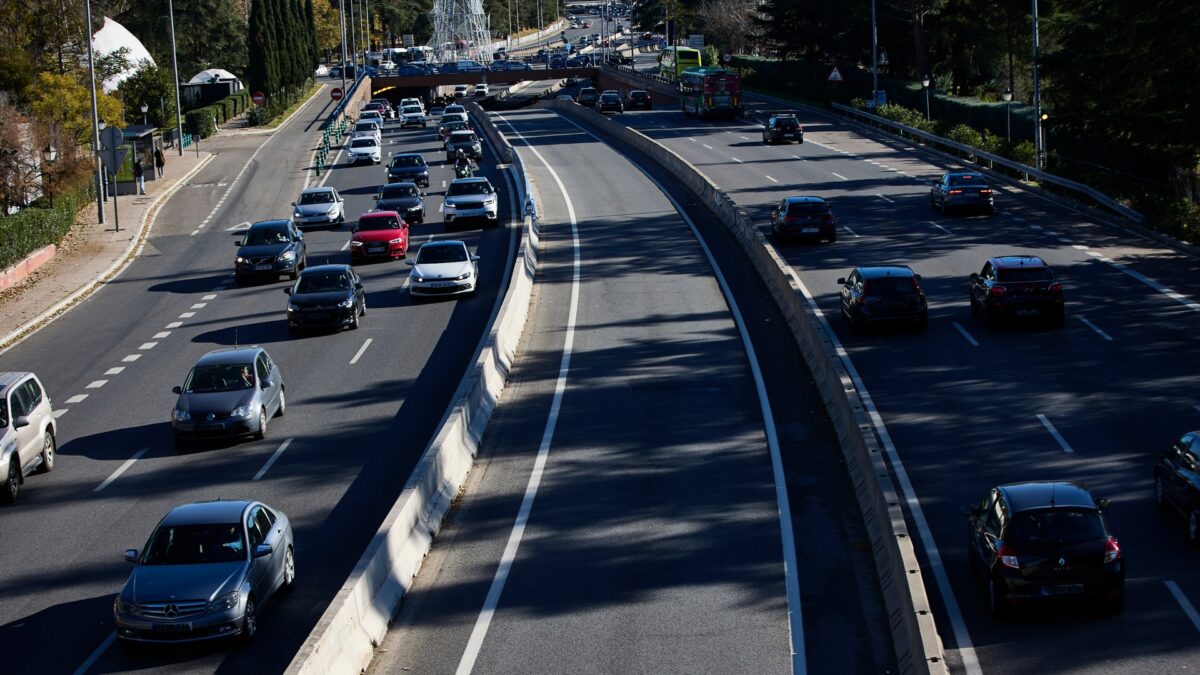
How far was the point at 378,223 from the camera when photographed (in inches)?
1721

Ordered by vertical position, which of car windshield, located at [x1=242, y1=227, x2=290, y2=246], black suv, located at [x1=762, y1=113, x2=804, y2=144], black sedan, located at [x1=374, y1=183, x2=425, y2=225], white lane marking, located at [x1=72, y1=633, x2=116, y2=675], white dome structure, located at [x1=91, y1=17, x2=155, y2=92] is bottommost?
white lane marking, located at [x1=72, y1=633, x2=116, y2=675]

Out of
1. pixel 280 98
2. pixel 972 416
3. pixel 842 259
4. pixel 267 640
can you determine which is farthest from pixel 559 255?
pixel 280 98

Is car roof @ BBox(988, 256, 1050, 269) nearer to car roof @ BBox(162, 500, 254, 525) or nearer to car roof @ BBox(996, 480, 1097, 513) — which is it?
car roof @ BBox(996, 480, 1097, 513)

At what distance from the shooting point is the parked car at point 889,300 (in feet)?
98.5

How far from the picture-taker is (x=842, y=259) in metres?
39.0

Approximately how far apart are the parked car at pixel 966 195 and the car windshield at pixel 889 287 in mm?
15949

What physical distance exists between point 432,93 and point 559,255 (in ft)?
419

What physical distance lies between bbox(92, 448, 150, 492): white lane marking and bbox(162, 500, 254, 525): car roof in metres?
5.90

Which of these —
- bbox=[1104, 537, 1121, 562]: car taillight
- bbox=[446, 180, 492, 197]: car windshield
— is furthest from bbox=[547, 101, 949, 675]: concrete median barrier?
bbox=[446, 180, 492, 197]: car windshield

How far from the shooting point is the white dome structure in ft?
323

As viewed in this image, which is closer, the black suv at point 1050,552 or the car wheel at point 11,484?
the black suv at point 1050,552

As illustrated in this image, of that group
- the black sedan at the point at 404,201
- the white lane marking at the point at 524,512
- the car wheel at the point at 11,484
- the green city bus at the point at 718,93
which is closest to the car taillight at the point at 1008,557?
the white lane marking at the point at 524,512

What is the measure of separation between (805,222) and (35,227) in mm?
24741

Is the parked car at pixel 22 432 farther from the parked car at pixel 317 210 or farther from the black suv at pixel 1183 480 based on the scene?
the parked car at pixel 317 210
